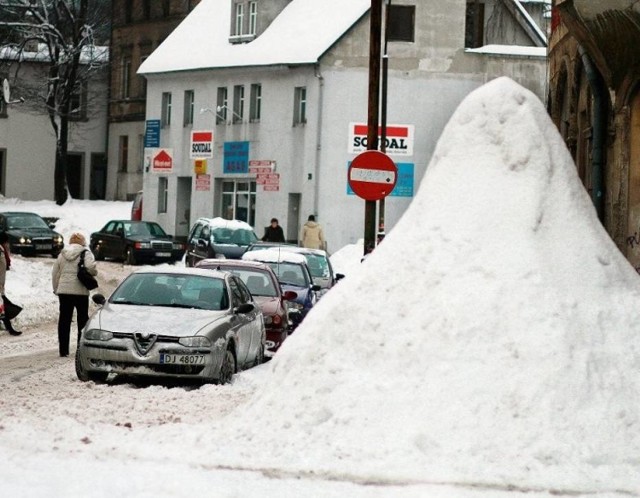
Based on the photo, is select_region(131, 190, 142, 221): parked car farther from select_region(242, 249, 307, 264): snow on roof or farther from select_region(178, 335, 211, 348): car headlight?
select_region(178, 335, 211, 348): car headlight

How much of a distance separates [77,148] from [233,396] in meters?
60.6

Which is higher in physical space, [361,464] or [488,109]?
[488,109]

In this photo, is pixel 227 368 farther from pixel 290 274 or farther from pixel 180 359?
pixel 290 274

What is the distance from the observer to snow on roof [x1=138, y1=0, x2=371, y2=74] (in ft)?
172

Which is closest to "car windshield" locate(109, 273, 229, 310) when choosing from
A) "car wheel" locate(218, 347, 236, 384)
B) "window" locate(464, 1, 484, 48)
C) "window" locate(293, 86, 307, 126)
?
"car wheel" locate(218, 347, 236, 384)

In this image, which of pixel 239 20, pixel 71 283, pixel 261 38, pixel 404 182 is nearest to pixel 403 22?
pixel 404 182

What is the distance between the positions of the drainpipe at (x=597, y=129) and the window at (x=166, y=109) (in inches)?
1491

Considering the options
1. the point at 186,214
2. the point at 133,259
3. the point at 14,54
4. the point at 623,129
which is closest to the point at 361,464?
the point at 623,129

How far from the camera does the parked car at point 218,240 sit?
130 feet

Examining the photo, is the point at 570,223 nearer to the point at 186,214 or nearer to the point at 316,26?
the point at 316,26

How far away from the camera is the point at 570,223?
1261cm

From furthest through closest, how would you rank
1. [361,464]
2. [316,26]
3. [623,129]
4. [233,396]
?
[316,26], [623,129], [233,396], [361,464]

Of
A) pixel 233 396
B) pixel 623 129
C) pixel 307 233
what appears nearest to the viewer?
pixel 233 396

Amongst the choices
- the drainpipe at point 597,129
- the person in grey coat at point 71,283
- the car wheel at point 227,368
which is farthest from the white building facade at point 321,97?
the car wheel at point 227,368
